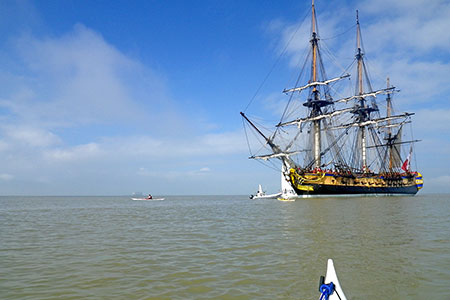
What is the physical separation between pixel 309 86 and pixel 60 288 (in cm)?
7595

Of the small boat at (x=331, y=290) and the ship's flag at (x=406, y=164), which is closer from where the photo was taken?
the small boat at (x=331, y=290)

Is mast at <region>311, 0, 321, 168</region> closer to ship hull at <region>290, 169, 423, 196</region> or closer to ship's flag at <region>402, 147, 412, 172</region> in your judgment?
ship hull at <region>290, 169, 423, 196</region>

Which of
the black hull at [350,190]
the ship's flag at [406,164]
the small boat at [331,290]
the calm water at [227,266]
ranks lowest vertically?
the calm water at [227,266]

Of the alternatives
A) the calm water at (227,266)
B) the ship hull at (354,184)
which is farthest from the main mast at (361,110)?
the calm water at (227,266)

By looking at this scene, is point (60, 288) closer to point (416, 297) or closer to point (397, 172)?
point (416, 297)

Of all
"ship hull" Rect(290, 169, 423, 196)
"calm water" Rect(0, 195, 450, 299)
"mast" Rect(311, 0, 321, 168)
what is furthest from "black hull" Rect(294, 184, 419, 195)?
"calm water" Rect(0, 195, 450, 299)

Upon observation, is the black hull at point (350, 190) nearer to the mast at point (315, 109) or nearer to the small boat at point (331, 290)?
the mast at point (315, 109)

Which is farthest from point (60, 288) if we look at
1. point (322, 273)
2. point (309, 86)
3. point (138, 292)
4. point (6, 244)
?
point (309, 86)

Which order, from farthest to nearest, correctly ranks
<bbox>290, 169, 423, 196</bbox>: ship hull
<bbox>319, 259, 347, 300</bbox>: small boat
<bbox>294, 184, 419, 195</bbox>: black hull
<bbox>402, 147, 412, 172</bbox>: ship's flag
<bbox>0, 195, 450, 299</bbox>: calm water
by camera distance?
1. <bbox>402, 147, 412, 172</bbox>: ship's flag
2. <bbox>294, 184, 419, 195</bbox>: black hull
3. <bbox>290, 169, 423, 196</bbox>: ship hull
4. <bbox>0, 195, 450, 299</bbox>: calm water
5. <bbox>319, 259, 347, 300</bbox>: small boat

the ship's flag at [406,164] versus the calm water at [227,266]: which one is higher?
the ship's flag at [406,164]

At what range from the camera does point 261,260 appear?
10.4 metres

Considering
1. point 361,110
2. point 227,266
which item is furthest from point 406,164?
point 227,266

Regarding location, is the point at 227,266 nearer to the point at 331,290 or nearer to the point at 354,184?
the point at 331,290

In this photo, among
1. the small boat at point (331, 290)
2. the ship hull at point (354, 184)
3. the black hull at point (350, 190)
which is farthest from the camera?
the black hull at point (350, 190)
